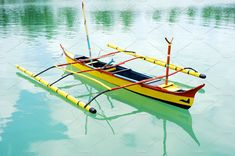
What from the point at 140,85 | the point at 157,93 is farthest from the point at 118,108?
the point at 157,93

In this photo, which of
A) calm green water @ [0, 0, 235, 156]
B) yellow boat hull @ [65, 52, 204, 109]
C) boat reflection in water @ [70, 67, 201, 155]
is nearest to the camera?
calm green water @ [0, 0, 235, 156]

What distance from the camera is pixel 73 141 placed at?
9.41 meters

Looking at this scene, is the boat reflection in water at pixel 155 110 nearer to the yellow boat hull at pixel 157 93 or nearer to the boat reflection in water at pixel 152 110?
the boat reflection in water at pixel 152 110

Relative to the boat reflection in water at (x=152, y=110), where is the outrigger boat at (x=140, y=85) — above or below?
above

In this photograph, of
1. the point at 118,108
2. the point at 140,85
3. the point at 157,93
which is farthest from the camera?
the point at 140,85

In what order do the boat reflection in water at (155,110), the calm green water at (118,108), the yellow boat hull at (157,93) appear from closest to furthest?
the calm green water at (118,108) → the boat reflection in water at (155,110) → the yellow boat hull at (157,93)

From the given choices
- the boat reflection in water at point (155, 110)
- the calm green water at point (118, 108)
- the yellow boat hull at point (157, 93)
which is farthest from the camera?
the yellow boat hull at point (157, 93)

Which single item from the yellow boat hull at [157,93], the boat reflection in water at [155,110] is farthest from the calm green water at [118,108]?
the yellow boat hull at [157,93]

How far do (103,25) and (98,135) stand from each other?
21682 mm

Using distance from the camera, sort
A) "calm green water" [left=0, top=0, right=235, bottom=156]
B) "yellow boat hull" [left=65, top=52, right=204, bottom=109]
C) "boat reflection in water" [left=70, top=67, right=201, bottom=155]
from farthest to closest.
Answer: "yellow boat hull" [left=65, top=52, right=204, bottom=109], "boat reflection in water" [left=70, top=67, right=201, bottom=155], "calm green water" [left=0, top=0, right=235, bottom=156]

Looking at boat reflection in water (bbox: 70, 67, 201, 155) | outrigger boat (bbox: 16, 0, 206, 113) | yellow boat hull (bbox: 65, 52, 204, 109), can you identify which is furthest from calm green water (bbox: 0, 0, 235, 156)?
outrigger boat (bbox: 16, 0, 206, 113)

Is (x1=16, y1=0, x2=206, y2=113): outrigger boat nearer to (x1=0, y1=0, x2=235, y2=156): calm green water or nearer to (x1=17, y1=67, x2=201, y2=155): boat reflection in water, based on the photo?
(x1=17, y1=67, x2=201, y2=155): boat reflection in water

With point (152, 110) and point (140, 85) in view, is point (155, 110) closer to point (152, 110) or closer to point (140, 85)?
point (152, 110)

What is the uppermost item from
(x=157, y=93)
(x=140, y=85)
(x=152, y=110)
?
(x=140, y=85)
